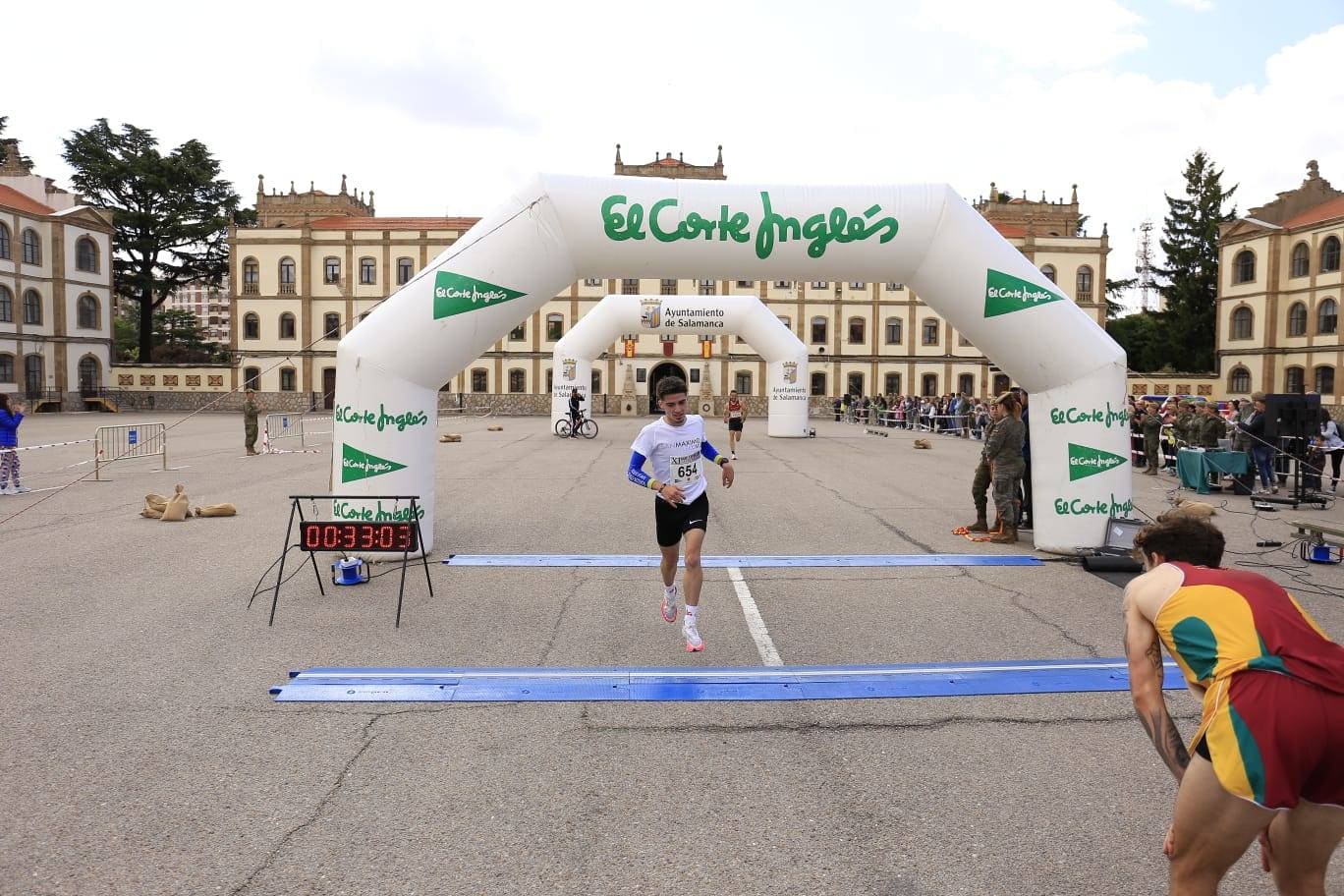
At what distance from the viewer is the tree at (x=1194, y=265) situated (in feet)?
190

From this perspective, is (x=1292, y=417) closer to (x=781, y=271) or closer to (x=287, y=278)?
(x=781, y=271)

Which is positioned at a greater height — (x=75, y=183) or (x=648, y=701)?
(x=75, y=183)

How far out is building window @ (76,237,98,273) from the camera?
51156 mm

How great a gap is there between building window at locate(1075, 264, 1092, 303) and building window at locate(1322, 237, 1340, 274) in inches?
537

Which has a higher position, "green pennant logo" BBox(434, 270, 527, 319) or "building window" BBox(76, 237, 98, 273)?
"building window" BBox(76, 237, 98, 273)

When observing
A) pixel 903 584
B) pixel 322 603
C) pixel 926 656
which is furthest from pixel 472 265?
pixel 926 656

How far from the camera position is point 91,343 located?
172 feet

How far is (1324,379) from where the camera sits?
155ft

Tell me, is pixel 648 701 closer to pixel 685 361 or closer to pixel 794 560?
pixel 794 560

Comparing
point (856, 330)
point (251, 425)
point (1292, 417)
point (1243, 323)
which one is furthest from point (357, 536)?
point (1243, 323)

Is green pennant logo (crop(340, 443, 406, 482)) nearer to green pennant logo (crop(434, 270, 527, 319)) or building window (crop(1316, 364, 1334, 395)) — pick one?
green pennant logo (crop(434, 270, 527, 319))

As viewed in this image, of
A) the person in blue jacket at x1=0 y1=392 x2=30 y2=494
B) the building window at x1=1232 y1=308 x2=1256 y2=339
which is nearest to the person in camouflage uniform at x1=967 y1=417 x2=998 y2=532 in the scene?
the person in blue jacket at x1=0 y1=392 x2=30 y2=494

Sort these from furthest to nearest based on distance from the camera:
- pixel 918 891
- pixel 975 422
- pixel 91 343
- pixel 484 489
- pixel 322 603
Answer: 1. pixel 91 343
2. pixel 975 422
3. pixel 484 489
4. pixel 322 603
5. pixel 918 891

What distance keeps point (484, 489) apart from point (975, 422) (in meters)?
22.4
